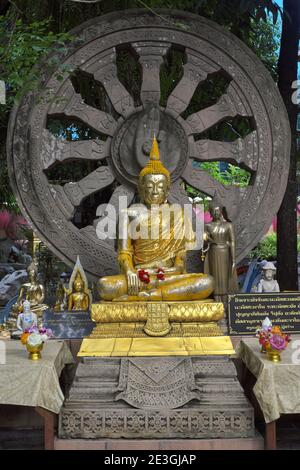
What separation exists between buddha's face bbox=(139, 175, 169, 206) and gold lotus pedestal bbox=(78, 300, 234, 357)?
1476mm

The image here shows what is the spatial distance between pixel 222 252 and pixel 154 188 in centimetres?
106

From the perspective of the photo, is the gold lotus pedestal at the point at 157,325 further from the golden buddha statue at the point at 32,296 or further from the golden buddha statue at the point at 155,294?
the golden buddha statue at the point at 32,296

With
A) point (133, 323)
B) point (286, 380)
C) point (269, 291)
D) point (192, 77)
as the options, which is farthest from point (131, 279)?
point (192, 77)

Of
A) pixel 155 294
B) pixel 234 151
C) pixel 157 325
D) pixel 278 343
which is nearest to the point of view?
pixel 278 343

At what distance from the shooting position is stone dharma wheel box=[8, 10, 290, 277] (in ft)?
25.0

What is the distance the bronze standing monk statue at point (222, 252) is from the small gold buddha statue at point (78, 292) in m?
1.44

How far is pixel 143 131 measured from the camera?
7.88m

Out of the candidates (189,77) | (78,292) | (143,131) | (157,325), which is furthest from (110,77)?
(157,325)

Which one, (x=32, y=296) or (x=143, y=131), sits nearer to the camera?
(x=32, y=296)

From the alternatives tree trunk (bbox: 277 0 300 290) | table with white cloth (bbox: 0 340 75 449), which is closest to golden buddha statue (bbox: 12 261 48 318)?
table with white cloth (bbox: 0 340 75 449)

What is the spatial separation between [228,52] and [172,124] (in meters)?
1.14

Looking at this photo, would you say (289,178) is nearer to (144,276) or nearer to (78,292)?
(144,276)

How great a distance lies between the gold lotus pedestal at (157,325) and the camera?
18.2 feet

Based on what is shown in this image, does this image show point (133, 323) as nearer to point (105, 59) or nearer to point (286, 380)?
point (286, 380)
